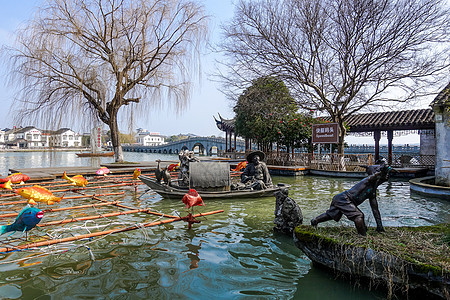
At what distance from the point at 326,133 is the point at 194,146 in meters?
44.3

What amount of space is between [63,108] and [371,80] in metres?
15.2

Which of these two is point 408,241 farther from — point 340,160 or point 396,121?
point 396,121

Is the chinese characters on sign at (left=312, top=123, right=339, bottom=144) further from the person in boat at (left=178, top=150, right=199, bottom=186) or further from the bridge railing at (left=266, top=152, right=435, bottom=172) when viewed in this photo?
the person in boat at (left=178, top=150, right=199, bottom=186)

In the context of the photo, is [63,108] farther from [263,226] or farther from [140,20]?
[263,226]

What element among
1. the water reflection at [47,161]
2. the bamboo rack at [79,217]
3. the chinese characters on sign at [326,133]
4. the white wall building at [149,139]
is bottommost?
the bamboo rack at [79,217]

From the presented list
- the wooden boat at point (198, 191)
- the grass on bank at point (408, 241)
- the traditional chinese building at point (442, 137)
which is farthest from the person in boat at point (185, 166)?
the traditional chinese building at point (442, 137)

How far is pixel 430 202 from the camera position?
9.84 metres

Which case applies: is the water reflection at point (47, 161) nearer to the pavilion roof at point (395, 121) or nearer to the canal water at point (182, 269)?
the canal water at point (182, 269)

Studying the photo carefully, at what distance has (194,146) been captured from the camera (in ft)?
197

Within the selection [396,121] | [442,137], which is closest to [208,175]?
[442,137]

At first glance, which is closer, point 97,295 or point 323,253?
point 97,295

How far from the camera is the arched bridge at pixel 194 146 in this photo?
51.8 meters

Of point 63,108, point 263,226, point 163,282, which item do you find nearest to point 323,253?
point 163,282

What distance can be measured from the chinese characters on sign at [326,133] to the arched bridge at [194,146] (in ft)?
57.9
